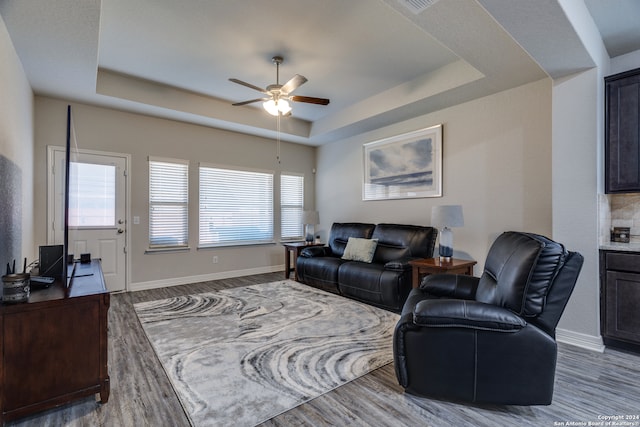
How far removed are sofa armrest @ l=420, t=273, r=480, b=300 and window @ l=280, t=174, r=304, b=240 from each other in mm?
3968

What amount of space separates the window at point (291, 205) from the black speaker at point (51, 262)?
13.1 ft

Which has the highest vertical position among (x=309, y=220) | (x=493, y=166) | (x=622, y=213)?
(x=493, y=166)

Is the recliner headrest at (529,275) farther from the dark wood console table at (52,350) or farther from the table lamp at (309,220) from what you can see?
the table lamp at (309,220)

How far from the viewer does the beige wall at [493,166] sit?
11.2ft

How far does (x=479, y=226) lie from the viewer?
394 centimetres

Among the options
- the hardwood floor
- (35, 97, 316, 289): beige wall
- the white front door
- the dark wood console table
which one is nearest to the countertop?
the hardwood floor

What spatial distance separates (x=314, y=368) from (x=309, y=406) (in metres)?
0.45

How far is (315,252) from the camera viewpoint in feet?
16.7

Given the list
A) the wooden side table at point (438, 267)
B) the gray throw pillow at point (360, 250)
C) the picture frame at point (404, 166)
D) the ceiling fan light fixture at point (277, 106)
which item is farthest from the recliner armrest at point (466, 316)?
the picture frame at point (404, 166)

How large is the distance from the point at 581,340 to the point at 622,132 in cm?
187

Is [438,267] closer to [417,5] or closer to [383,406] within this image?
[383,406]

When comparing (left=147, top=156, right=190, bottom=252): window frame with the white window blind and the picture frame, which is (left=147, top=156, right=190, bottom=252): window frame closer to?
the white window blind

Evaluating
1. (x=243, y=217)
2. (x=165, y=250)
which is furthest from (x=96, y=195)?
(x=243, y=217)

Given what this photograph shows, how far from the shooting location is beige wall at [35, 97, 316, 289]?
4.04m
